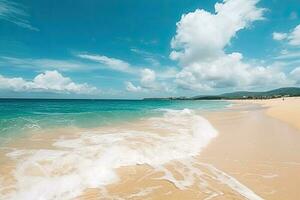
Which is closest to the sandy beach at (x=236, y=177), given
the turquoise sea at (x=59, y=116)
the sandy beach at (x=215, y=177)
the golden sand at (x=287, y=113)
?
the sandy beach at (x=215, y=177)

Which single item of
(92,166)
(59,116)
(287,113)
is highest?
(287,113)

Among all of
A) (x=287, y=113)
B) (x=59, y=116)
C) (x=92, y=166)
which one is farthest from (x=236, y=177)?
(x=59, y=116)

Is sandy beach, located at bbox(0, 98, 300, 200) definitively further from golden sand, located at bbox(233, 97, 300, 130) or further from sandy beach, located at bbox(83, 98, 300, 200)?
golden sand, located at bbox(233, 97, 300, 130)

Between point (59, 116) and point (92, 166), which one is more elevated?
point (92, 166)

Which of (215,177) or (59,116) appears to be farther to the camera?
(59,116)

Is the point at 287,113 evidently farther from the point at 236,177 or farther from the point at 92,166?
the point at 92,166

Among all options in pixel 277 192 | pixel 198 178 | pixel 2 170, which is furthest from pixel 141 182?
pixel 2 170

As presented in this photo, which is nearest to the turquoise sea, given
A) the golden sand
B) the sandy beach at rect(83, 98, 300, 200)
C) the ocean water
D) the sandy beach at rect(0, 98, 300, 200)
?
the ocean water

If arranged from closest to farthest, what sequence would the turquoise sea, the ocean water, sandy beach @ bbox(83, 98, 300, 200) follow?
1. sandy beach @ bbox(83, 98, 300, 200)
2. the ocean water
3. the turquoise sea

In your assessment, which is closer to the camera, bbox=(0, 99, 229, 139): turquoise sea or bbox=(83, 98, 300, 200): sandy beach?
bbox=(83, 98, 300, 200): sandy beach

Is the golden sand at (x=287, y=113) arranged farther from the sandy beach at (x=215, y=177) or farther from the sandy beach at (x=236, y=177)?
the sandy beach at (x=215, y=177)

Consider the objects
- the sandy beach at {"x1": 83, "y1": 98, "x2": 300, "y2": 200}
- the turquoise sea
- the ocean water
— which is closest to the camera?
the sandy beach at {"x1": 83, "y1": 98, "x2": 300, "y2": 200}

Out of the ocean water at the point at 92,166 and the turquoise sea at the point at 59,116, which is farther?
the turquoise sea at the point at 59,116

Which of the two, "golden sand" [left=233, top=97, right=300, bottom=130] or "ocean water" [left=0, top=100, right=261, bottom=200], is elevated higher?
"golden sand" [left=233, top=97, right=300, bottom=130]
